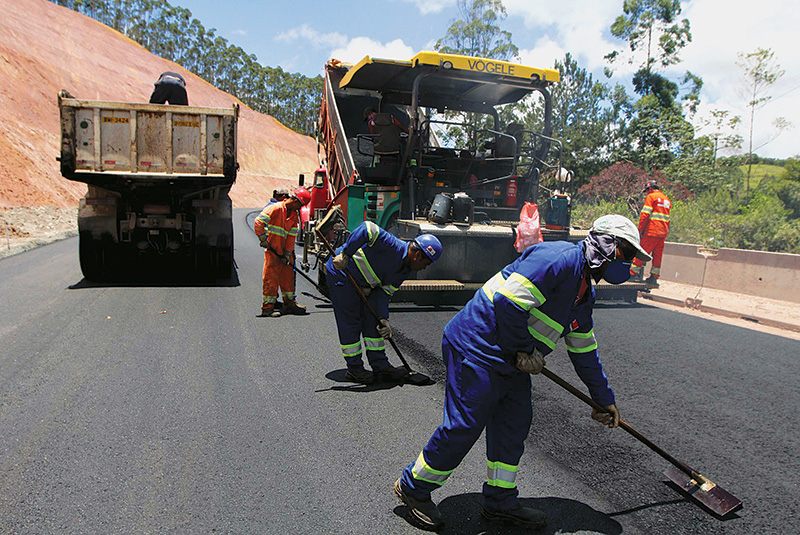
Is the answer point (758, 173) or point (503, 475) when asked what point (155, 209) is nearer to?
point (503, 475)

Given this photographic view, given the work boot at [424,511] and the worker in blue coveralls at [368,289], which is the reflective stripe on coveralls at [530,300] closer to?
the work boot at [424,511]

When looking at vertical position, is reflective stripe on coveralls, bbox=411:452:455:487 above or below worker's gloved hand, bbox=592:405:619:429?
below

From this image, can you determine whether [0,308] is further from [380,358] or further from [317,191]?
[317,191]

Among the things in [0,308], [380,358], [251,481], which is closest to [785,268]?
[380,358]

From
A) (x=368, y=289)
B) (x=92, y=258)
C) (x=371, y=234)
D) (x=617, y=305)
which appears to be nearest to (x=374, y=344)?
(x=368, y=289)

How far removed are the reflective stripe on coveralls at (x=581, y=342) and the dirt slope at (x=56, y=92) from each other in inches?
880

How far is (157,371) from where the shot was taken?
458 centimetres

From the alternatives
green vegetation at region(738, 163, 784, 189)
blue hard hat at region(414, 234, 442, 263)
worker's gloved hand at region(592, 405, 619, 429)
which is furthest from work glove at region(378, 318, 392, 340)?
green vegetation at region(738, 163, 784, 189)

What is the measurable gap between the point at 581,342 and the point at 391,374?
216cm

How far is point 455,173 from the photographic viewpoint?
321 inches

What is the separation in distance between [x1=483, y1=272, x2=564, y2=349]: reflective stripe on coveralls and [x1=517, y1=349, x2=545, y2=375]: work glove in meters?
0.12

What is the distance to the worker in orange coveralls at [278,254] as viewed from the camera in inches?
267

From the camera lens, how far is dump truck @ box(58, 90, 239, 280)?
7762 mm

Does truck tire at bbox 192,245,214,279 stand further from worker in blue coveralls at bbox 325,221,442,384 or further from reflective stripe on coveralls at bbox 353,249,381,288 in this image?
reflective stripe on coveralls at bbox 353,249,381,288
